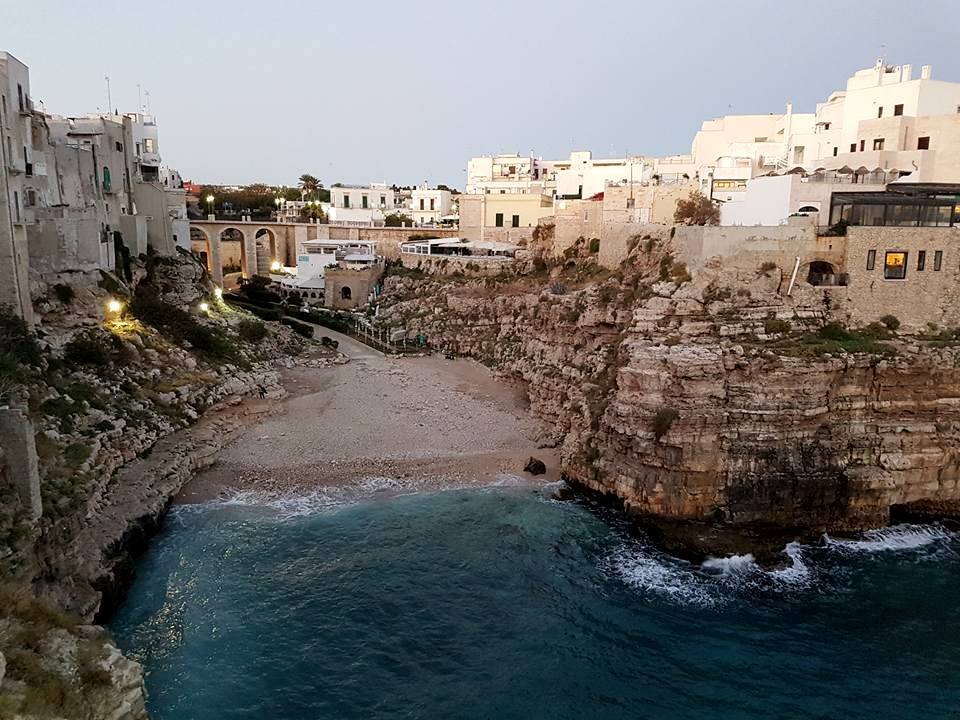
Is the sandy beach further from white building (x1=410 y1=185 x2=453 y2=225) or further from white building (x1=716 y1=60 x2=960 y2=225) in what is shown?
white building (x1=410 y1=185 x2=453 y2=225)

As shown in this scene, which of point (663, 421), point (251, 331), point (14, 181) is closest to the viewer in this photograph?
point (663, 421)

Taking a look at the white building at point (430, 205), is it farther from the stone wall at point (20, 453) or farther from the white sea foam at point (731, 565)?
the stone wall at point (20, 453)

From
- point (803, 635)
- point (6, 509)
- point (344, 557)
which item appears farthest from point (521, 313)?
point (6, 509)

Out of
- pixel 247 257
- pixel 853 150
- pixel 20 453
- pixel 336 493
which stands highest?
pixel 853 150

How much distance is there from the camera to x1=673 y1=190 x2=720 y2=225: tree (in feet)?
126

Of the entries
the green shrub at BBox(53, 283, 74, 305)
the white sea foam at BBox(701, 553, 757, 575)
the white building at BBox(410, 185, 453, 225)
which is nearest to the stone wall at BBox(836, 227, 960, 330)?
the white sea foam at BBox(701, 553, 757, 575)

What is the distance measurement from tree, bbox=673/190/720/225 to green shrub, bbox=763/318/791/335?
36.7 feet

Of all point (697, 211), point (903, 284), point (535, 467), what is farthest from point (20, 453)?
point (697, 211)

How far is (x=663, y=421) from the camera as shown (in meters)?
25.6

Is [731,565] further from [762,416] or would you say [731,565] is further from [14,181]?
[14,181]

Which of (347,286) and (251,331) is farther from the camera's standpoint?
(347,286)

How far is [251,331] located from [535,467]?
76.5 feet

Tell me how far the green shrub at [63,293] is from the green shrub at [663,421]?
85.0 feet

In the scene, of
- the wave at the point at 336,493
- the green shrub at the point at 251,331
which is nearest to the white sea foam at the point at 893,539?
the wave at the point at 336,493
